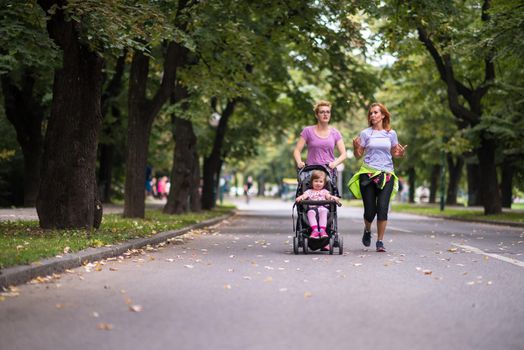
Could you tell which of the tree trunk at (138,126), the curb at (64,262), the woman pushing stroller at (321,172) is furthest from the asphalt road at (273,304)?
the tree trunk at (138,126)

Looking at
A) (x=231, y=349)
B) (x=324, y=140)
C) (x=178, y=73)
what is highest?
(x=178, y=73)

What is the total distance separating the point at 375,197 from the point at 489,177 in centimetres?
2005

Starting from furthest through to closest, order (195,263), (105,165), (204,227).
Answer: (105,165)
(204,227)
(195,263)

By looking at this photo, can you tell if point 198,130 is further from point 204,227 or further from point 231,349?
point 231,349

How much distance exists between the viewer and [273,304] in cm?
725

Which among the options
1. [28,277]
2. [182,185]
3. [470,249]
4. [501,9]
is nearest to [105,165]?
[182,185]

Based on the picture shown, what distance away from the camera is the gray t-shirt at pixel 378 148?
495 inches

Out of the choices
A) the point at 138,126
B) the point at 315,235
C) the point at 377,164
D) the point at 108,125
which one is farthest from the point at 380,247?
the point at 108,125

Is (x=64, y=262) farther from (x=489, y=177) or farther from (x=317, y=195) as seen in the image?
(x=489, y=177)

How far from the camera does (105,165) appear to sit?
Answer: 3622 cm

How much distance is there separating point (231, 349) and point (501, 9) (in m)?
20.4

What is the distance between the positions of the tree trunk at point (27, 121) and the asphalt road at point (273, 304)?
18.2 metres

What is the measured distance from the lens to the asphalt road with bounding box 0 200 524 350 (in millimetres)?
5750

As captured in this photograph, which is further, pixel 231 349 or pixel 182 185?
pixel 182 185
